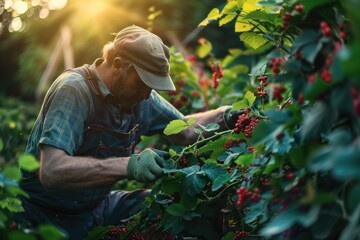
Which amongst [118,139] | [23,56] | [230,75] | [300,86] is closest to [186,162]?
[118,139]

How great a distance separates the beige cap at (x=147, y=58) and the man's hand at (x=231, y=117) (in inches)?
15.7

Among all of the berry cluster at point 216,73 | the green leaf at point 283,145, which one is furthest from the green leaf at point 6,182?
the berry cluster at point 216,73

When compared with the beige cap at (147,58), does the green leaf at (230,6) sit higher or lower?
higher

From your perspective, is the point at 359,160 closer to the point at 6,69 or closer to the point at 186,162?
the point at 186,162

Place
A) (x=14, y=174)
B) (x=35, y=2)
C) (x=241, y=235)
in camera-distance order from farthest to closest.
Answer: (x=35, y=2)
(x=241, y=235)
(x=14, y=174)

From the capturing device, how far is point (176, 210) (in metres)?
2.66

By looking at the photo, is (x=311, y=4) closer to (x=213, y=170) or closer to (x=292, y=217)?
(x=292, y=217)

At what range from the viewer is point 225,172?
2639 millimetres

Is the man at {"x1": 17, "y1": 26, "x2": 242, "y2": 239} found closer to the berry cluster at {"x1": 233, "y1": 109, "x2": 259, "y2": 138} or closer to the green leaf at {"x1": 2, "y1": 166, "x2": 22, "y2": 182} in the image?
the berry cluster at {"x1": 233, "y1": 109, "x2": 259, "y2": 138}

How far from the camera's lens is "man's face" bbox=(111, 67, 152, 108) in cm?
311

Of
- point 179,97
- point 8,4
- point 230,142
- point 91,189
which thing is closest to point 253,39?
point 230,142

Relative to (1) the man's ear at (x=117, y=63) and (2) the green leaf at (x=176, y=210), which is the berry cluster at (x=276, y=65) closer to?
(2) the green leaf at (x=176, y=210)

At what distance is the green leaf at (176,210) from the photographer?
2646 millimetres

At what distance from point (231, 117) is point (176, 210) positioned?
33.3 inches
